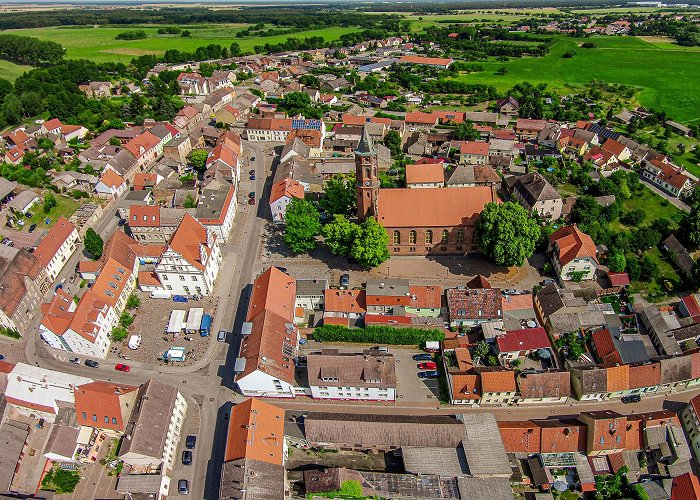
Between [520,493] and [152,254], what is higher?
[152,254]

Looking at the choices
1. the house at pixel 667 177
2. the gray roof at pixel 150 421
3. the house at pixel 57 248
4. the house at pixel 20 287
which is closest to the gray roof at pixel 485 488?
the gray roof at pixel 150 421

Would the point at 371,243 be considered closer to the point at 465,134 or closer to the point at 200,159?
the point at 200,159

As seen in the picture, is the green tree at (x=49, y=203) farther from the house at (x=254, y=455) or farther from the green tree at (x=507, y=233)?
the green tree at (x=507, y=233)

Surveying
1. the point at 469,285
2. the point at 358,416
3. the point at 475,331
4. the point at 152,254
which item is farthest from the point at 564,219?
the point at 152,254

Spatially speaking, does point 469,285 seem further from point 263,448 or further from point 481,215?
point 263,448

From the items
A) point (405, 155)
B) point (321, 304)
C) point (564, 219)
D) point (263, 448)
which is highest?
point (405, 155)

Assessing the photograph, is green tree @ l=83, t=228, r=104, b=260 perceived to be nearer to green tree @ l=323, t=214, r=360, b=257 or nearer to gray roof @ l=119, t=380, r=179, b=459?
gray roof @ l=119, t=380, r=179, b=459
